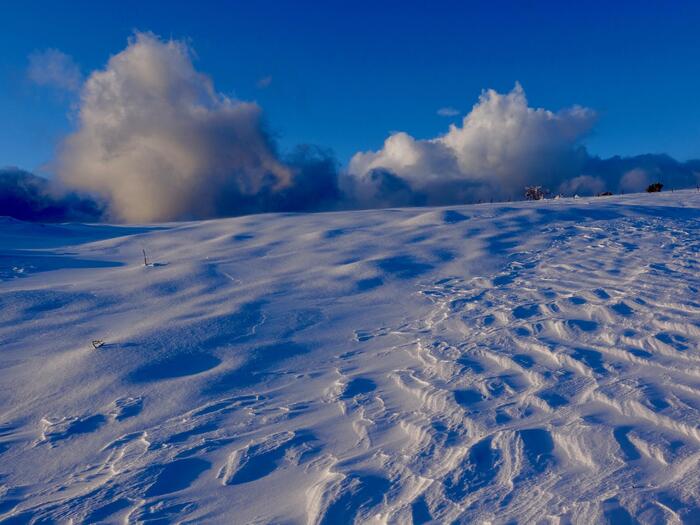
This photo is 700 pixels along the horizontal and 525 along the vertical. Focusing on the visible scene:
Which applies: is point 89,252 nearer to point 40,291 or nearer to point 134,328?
point 40,291

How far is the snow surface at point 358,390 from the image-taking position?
204cm

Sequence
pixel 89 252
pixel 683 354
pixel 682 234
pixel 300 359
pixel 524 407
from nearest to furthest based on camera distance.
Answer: pixel 524 407
pixel 683 354
pixel 300 359
pixel 682 234
pixel 89 252

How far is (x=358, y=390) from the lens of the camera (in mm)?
3047

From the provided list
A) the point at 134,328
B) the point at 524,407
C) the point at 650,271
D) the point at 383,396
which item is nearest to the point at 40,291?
the point at 134,328

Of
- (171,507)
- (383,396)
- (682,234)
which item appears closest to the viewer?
(171,507)

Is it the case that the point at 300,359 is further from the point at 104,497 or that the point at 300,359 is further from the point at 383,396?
the point at 104,497

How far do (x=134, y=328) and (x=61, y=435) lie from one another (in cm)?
154

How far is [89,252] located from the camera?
306 inches

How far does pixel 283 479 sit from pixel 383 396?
2.95ft

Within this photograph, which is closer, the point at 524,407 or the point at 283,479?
the point at 283,479

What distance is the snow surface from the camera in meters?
2.04

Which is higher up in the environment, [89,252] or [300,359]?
[89,252]

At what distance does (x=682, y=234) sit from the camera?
708cm

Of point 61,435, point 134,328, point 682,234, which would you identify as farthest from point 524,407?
point 682,234
